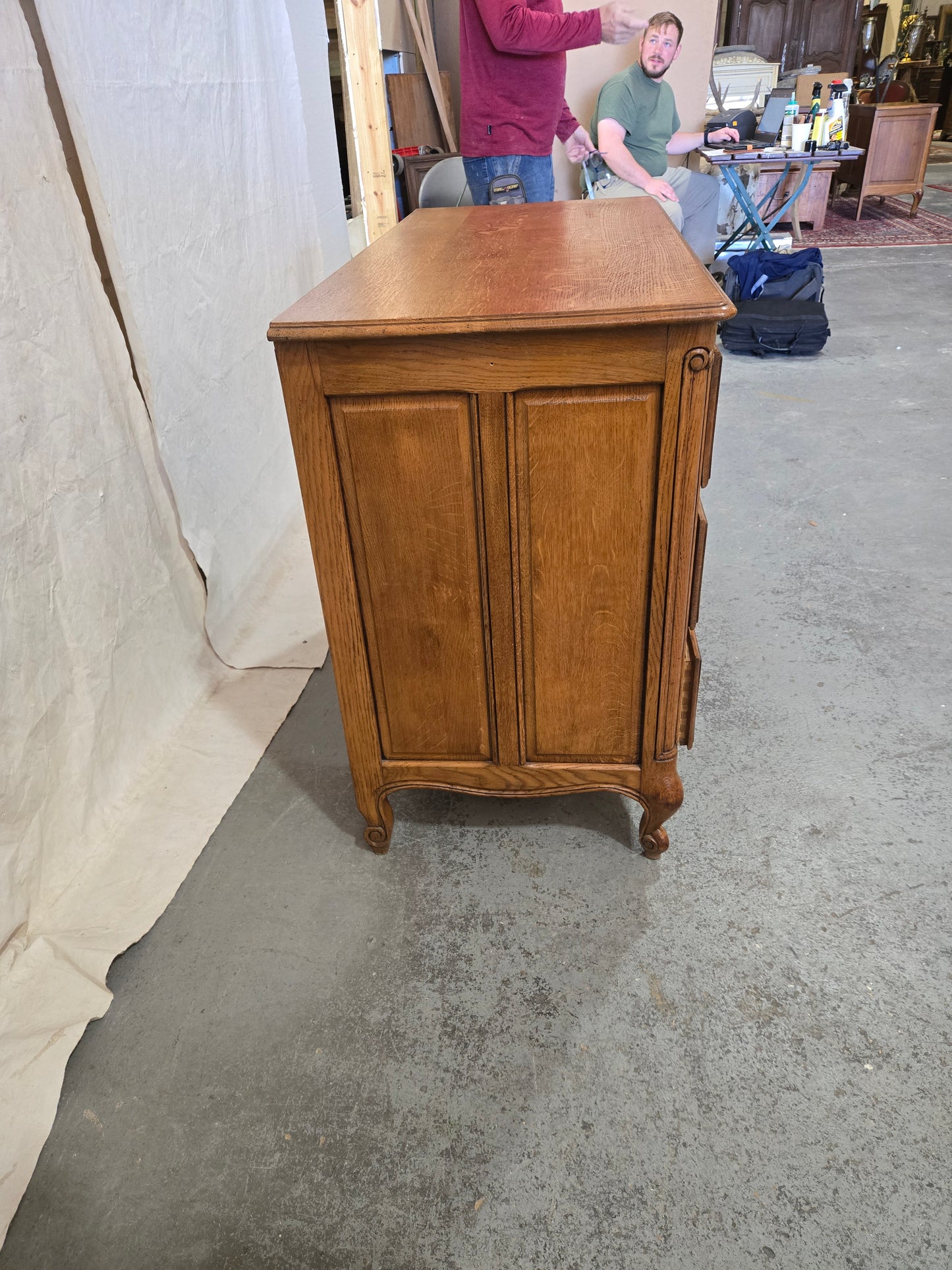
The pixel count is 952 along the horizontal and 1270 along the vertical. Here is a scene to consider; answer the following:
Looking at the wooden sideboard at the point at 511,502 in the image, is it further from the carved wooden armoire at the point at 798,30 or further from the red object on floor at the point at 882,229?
the carved wooden armoire at the point at 798,30

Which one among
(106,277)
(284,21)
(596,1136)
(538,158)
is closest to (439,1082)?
(596,1136)

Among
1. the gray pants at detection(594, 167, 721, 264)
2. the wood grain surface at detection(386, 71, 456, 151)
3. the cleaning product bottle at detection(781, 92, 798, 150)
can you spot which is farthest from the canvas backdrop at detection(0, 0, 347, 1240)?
the cleaning product bottle at detection(781, 92, 798, 150)

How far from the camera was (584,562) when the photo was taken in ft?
4.31

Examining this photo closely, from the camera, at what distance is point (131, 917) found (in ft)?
4.93

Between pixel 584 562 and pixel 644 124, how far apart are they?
4358 mm

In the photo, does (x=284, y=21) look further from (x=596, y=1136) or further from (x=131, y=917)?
(x=596, y=1136)

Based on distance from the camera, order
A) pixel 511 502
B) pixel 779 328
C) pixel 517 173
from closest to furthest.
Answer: pixel 511 502 → pixel 517 173 → pixel 779 328

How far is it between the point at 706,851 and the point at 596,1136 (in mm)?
582

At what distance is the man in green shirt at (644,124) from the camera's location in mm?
4332

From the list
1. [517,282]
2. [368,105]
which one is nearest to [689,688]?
[517,282]

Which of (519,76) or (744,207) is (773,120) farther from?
(519,76)

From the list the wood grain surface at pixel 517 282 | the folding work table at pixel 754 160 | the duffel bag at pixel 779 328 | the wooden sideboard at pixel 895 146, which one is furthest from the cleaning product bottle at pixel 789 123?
the wood grain surface at pixel 517 282

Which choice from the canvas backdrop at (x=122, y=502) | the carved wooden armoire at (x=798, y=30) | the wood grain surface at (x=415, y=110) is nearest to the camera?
the canvas backdrop at (x=122, y=502)

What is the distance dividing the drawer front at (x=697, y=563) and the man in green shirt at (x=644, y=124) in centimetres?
342
